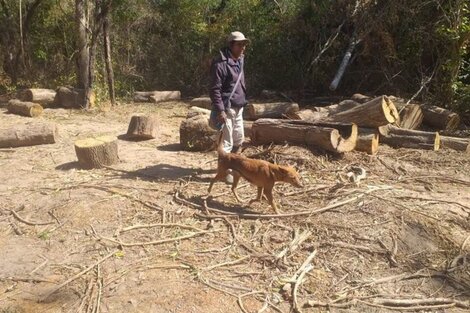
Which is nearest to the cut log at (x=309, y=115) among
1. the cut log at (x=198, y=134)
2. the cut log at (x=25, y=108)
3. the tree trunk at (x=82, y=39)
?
the cut log at (x=198, y=134)

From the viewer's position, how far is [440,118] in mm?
9164

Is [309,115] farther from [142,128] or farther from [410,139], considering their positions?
[142,128]

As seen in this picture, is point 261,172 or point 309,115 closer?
point 261,172

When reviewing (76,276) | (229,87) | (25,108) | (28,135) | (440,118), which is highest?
(229,87)

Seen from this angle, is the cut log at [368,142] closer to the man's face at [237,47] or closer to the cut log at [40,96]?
the man's face at [237,47]

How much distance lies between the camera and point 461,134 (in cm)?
907

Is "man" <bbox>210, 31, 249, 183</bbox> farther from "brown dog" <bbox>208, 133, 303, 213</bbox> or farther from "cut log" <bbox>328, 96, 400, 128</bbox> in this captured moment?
"cut log" <bbox>328, 96, 400, 128</bbox>

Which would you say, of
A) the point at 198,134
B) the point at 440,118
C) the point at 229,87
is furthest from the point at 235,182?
the point at 440,118

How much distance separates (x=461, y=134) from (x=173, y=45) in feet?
34.2

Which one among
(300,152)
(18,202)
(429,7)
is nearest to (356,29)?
(429,7)

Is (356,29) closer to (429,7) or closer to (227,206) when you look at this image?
(429,7)

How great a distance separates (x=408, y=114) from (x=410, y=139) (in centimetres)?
102

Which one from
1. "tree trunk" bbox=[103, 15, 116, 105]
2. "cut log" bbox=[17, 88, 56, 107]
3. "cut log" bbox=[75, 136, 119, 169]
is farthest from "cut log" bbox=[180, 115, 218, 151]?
"cut log" bbox=[17, 88, 56, 107]

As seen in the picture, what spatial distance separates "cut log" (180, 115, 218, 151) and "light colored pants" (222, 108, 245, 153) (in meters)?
1.54
